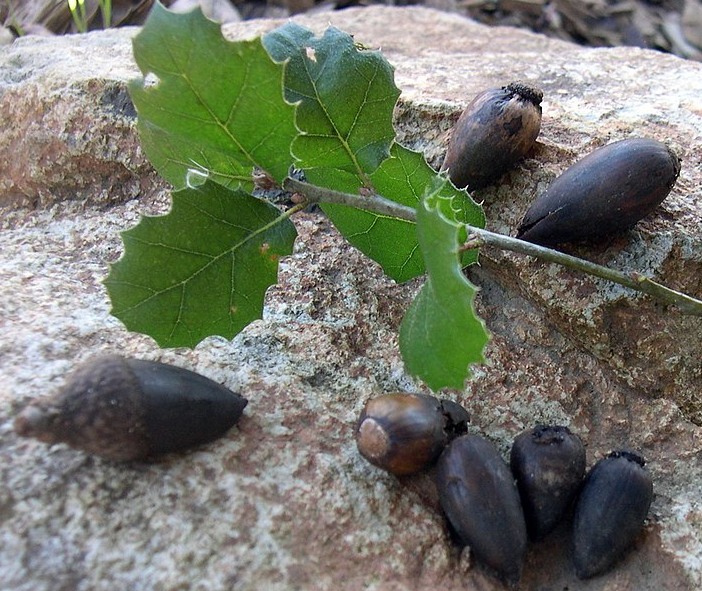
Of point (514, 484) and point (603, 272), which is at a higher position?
point (603, 272)

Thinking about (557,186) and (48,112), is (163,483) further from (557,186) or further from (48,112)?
(48,112)

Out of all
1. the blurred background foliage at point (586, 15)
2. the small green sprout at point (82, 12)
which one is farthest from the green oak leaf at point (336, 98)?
the blurred background foliage at point (586, 15)

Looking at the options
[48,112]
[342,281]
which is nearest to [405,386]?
[342,281]

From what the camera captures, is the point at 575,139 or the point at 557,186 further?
the point at 575,139

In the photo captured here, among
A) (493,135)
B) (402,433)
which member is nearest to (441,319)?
(402,433)

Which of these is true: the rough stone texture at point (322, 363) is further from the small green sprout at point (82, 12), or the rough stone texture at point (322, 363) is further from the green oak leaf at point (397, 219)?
the small green sprout at point (82, 12)

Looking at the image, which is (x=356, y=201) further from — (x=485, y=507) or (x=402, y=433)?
(x=485, y=507)

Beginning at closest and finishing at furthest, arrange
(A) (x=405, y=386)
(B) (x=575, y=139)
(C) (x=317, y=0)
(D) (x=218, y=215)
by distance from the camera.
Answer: (D) (x=218, y=215), (A) (x=405, y=386), (B) (x=575, y=139), (C) (x=317, y=0)
